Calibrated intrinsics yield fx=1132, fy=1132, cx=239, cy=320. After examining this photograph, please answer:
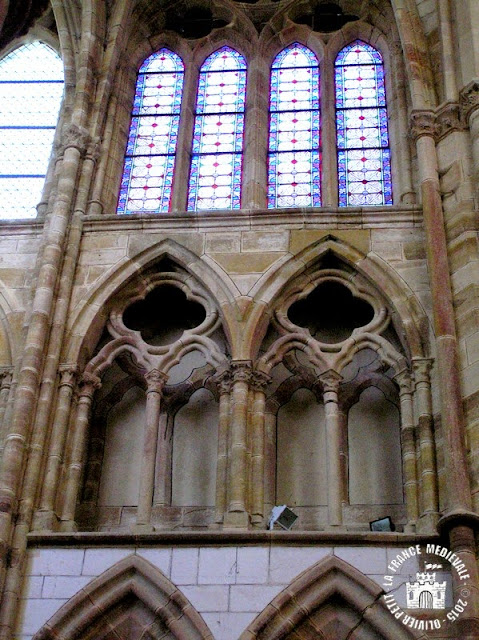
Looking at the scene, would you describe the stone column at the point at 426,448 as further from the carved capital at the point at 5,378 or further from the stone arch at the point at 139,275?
the carved capital at the point at 5,378

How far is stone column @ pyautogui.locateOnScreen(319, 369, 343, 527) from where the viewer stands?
388 inches

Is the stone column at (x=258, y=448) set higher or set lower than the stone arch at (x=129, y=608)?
higher

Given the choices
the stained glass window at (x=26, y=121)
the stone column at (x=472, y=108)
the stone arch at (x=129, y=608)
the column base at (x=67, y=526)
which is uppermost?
the stained glass window at (x=26, y=121)

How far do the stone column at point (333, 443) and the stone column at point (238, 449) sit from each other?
0.73 m

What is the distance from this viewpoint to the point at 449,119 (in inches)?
468

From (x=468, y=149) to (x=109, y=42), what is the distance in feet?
16.0

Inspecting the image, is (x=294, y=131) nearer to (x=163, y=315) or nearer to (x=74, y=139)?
(x=74, y=139)

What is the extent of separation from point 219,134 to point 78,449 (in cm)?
487

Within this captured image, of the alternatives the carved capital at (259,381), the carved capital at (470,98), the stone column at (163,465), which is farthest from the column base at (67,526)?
the carved capital at (470,98)

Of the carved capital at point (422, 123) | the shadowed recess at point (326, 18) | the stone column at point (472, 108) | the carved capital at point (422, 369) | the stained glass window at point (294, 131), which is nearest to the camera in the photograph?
the carved capital at point (422, 369)

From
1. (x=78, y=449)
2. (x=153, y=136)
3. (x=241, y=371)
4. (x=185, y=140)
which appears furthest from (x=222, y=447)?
(x=153, y=136)

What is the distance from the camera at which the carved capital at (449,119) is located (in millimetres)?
11828

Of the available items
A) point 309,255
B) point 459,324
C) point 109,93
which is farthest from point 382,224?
point 109,93

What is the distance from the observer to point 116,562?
31.2 ft
